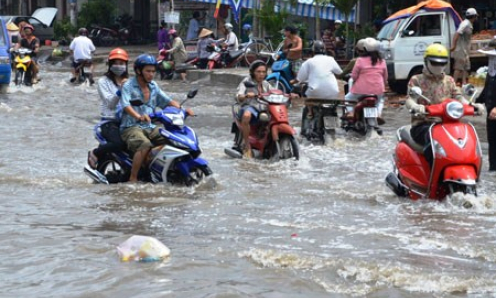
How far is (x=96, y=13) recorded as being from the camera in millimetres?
41281

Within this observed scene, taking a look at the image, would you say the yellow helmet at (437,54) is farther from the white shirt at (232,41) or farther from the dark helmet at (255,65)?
the white shirt at (232,41)

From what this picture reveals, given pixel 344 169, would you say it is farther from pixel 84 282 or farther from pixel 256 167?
pixel 84 282

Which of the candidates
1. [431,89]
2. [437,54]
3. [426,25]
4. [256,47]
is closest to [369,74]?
[431,89]

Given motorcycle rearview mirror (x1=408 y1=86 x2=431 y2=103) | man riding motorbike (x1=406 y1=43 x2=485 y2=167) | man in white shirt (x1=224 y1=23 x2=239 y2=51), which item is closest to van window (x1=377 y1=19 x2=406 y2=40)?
man in white shirt (x1=224 y1=23 x2=239 y2=51)

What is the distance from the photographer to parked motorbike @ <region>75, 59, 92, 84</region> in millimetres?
25219

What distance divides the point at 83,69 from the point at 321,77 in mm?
13003

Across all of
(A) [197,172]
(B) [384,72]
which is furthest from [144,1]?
(A) [197,172]

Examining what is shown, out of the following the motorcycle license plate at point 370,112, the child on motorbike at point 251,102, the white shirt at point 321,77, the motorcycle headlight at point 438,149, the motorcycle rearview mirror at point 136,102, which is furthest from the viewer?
the motorcycle license plate at point 370,112

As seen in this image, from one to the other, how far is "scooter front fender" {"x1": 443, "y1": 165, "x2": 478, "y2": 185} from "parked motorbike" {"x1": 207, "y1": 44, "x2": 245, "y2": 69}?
20.0 metres

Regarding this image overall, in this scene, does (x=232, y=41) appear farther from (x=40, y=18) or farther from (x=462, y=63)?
(x=40, y=18)

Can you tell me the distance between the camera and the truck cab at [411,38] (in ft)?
66.0

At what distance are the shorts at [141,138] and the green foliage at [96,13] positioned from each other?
106 ft

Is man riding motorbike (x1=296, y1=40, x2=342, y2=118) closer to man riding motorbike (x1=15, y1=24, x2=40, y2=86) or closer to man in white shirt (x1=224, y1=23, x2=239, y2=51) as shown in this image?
man riding motorbike (x1=15, y1=24, x2=40, y2=86)

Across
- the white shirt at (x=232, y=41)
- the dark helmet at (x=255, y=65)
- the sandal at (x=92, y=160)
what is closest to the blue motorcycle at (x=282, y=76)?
the dark helmet at (x=255, y=65)
